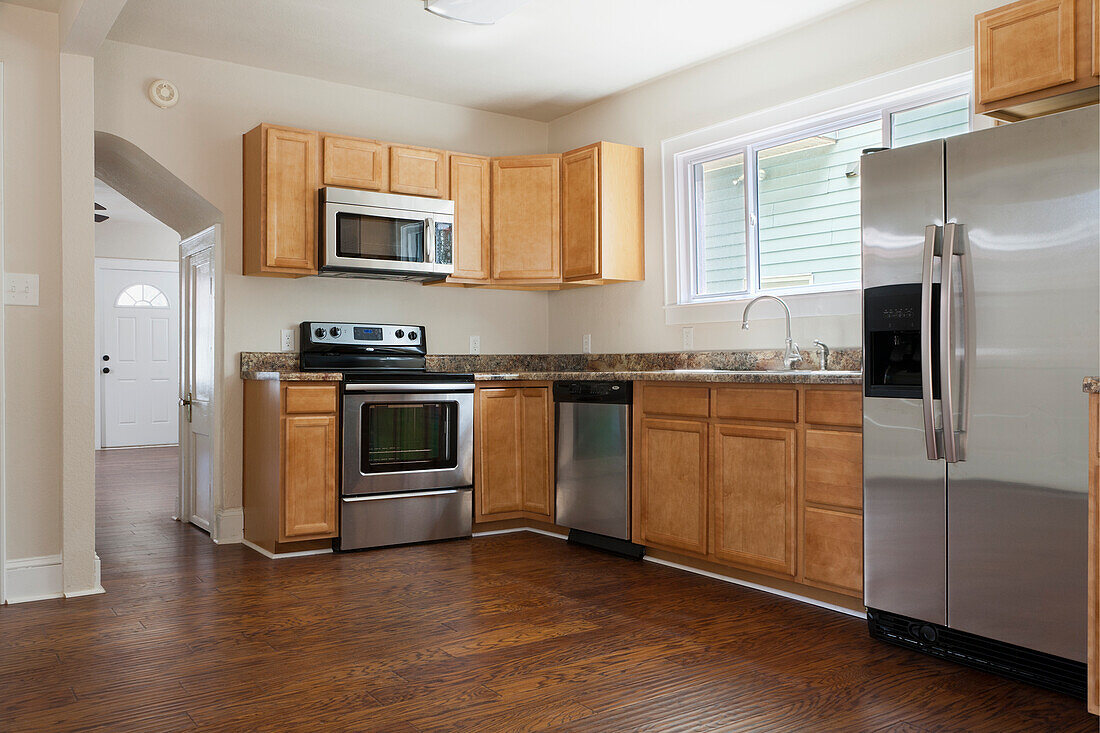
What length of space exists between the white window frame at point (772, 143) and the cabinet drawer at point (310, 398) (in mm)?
1904

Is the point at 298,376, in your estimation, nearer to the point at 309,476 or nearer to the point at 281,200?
the point at 309,476

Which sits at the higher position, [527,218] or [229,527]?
[527,218]

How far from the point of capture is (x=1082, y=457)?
235 cm

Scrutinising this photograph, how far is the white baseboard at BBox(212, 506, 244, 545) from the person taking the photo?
4.52 m

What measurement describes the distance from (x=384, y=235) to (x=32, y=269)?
1704mm

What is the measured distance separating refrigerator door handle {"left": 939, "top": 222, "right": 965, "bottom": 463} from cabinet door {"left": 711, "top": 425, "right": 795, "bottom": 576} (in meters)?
0.72

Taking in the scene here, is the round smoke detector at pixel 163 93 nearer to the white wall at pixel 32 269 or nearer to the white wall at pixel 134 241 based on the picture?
the white wall at pixel 32 269

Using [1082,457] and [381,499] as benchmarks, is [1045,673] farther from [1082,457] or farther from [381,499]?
[381,499]

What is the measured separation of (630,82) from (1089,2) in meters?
2.61

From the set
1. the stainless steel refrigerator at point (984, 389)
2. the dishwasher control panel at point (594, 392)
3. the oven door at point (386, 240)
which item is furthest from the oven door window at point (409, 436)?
the stainless steel refrigerator at point (984, 389)

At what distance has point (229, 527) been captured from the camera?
4.54 meters

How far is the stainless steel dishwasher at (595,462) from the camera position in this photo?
4113 millimetres

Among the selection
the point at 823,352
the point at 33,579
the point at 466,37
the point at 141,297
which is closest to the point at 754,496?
the point at 823,352

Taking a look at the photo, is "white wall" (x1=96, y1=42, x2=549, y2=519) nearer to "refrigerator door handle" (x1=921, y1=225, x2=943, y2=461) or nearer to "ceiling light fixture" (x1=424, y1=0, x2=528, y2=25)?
"ceiling light fixture" (x1=424, y1=0, x2=528, y2=25)
